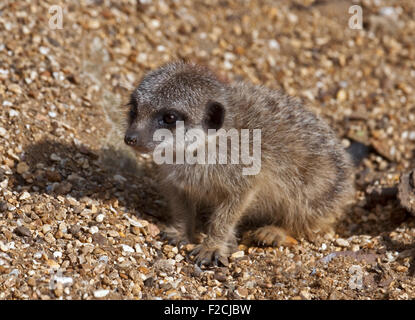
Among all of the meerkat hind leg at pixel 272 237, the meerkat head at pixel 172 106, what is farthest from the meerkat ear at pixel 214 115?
the meerkat hind leg at pixel 272 237

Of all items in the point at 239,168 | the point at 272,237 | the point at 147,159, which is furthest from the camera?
the point at 147,159

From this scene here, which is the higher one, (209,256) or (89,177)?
(89,177)

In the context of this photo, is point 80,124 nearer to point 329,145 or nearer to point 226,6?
point 329,145

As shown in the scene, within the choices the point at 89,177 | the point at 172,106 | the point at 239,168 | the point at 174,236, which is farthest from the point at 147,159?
the point at 172,106

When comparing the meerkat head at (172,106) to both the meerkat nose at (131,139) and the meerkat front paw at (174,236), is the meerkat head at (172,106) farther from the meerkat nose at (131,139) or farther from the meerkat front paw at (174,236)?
the meerkat front paw at (174,236)

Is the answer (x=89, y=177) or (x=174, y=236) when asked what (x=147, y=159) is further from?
(x=174, y=236)

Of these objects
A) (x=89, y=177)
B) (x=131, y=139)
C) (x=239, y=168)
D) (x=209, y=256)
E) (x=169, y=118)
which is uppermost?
(x=169, y=118)
